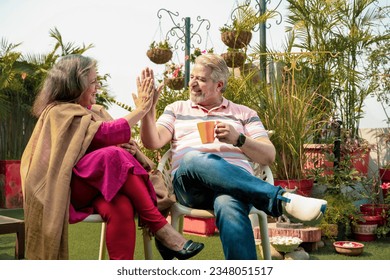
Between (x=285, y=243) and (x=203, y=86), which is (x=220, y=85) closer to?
(x=203, y=86)

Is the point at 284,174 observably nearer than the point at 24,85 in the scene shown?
Yes

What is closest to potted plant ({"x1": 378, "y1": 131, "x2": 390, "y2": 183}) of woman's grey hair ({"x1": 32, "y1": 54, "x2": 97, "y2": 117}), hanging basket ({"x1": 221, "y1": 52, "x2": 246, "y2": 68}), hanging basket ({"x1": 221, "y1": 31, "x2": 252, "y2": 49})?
hanging basket ({"x1": 221, "y1": 52, "x2": 246, "y2": 68})

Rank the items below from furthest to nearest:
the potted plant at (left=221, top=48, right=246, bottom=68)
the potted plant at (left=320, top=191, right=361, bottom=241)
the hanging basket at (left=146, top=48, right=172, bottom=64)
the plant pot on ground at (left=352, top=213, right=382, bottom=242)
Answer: the hanging basket at (left=146, top=48, right=172, bottom=64) < the potted plant at (left=221, top=48, right=246, bottom=68) < the plant pot on ground at (left=352, top=213, right=382, bottom=242) < the potted plant at (left=320, top=191, right=361, bottom=241)

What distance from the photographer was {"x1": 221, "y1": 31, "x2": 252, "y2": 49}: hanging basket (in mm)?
6142

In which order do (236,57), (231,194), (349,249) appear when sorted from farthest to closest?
(236,57)
(349,249)
(231,194)

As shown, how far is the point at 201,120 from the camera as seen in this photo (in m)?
3.01

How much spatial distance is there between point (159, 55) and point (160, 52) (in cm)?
5

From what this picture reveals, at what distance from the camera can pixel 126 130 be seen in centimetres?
239

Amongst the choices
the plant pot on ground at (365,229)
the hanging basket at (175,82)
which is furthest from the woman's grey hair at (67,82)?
the hanging basket at (175,82)

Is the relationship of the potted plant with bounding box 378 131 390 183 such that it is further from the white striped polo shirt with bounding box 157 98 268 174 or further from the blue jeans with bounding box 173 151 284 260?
the blue jeans with bounding box 173 151 284 260

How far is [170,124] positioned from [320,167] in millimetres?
2310

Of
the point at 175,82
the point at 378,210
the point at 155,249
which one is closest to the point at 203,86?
the point at 155,249
